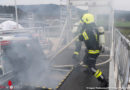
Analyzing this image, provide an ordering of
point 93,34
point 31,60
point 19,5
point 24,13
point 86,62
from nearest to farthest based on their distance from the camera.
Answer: point 93,34 < point 86,62 < point 31,60 < point 19,5 < point 24,13

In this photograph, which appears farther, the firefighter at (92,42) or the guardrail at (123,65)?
the firefighter at (92,42)

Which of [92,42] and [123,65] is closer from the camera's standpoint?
[123,65]

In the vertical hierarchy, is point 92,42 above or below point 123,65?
above

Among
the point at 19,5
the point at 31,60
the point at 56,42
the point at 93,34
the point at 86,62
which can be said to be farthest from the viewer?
the point at 56,42

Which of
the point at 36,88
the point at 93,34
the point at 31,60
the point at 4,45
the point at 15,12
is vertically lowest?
the point at 36,88

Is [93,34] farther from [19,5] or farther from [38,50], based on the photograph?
[19,5]

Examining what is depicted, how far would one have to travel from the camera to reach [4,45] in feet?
10.8

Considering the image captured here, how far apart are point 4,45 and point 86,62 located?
1831 mm

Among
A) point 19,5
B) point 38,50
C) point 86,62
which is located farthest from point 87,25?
point 19,5

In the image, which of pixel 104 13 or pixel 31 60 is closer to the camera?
pixel 31 60

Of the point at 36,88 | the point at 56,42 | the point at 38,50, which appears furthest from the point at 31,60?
the point at 56,42

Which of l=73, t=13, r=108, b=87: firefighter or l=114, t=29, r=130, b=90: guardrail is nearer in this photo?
l=114, t=29, r=130, b=90: guardrail

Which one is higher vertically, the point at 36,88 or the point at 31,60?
the point at 31,60

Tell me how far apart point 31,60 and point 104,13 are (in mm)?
4835
